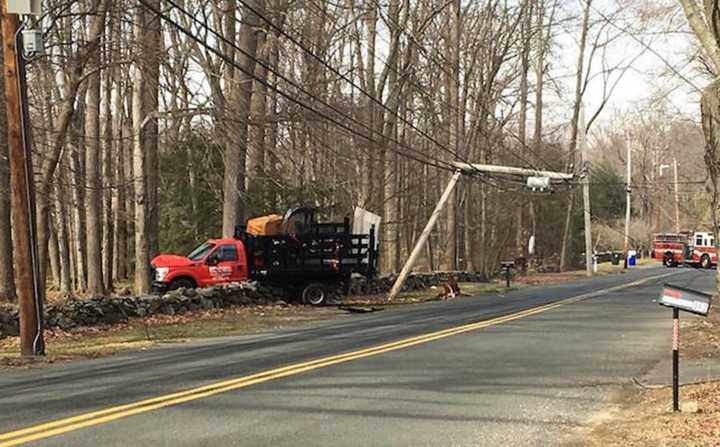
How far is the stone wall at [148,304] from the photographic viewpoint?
16359mm

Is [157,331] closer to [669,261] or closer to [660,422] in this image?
[660,422]

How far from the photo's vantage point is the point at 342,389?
30.6 ft

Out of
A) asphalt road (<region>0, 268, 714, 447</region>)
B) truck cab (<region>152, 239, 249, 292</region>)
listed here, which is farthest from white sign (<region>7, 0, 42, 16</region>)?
truck cab (<region>152, 239, 249, 292</region>)

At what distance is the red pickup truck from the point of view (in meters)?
23.8

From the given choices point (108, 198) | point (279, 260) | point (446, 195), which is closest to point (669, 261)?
point (446, 195)

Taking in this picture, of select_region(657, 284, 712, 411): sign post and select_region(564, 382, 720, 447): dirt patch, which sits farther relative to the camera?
select_region(657, 284, 712, 411): sign post

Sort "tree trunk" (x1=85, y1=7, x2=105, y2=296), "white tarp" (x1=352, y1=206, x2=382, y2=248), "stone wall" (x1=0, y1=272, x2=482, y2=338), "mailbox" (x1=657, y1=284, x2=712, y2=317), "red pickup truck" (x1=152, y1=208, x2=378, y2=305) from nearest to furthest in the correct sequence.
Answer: "mailbox" (x1=657, y1=284, x2=712, y2=317), "stone wall" (x1=0, y1=272, x2=482, y2=338), "red pickup truck" (x1=152, y1=208, x2=378, y2=305), "tree trunk" (x1=85, y1=7, x2=105, y2=296), "white tarp" (x1=352, y1=206, x2=382, y2=248)

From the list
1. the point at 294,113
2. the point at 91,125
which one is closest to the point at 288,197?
the point at 91,125

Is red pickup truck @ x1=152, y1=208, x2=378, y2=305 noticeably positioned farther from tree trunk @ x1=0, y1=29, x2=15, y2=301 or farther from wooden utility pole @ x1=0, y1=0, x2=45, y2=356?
wooden utility pole @ x1=0, y1=0, x2=45, y2=356

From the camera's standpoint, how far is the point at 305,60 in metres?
30.2

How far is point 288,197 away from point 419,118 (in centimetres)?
1365

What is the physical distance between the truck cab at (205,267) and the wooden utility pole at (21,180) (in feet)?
35.2

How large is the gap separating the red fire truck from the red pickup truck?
42.1 metres

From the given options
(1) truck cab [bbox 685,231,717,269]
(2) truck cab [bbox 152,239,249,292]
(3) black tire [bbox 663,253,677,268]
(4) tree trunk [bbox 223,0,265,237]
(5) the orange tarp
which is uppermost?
(4) tree trunk [bbox 223,0,265,237]
